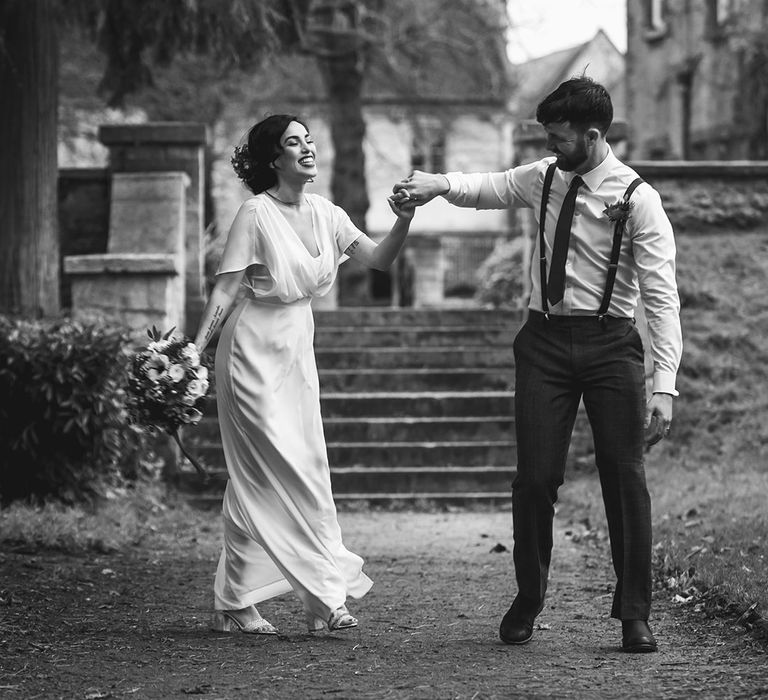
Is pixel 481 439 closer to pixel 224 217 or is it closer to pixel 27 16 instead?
pixel 27 16

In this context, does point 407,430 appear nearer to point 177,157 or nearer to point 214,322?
point 177,157

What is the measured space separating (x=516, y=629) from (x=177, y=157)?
7.76 meters

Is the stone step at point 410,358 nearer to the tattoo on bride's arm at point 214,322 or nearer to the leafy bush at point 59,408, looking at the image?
the leafy bush at point 59,408

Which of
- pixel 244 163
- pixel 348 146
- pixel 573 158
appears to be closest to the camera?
pixel 573 158

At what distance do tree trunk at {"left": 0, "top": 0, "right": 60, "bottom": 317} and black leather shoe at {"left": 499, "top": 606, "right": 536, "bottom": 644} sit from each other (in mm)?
6284

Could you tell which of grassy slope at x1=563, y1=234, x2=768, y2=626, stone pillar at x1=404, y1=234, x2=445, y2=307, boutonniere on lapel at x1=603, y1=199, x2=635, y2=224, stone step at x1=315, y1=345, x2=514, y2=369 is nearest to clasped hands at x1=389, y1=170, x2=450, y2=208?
boutonniere on lapel at x1=603, y1=199, x2=635, y2=224

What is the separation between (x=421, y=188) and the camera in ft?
19.3

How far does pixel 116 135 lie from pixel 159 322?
215cm

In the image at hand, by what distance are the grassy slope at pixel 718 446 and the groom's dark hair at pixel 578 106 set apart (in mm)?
2155

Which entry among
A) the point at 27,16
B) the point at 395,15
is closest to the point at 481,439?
the point at 27,16

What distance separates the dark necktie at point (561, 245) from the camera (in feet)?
18.5

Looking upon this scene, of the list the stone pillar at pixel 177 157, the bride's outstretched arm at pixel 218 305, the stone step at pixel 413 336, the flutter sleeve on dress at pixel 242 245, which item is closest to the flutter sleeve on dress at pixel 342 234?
the flutter sleeve on dress at pixel 242 245

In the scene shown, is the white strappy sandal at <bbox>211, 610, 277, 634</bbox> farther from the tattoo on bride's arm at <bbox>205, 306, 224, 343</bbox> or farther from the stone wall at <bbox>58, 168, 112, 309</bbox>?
the stone wall at <bbox>58, 168, 112, 309</bbox>

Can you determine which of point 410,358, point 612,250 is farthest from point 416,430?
point 612,250
